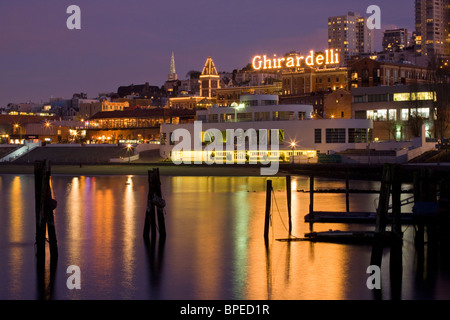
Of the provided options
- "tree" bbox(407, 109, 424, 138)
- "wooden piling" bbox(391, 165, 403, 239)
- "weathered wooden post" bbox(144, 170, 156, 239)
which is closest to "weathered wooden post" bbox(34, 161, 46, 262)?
"weathered wooden post" bbox(144, 170, 156, 239)

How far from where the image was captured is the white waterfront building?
10800 centimetres

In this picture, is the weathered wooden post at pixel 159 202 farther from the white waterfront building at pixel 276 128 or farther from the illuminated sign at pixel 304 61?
the illuminated sign at pixel 304 61

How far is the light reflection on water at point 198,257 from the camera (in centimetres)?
2552

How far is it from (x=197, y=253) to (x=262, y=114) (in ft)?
275

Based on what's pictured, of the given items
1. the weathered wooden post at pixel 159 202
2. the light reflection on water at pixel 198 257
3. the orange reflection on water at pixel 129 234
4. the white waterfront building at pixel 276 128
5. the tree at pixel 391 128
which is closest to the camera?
the light reflection on water at pixel 198 257

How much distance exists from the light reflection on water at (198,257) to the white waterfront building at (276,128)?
5357 centimetres

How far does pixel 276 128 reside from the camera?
112188 mm

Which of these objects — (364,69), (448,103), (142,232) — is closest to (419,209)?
(142,232)

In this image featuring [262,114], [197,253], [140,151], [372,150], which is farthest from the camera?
[140,151]

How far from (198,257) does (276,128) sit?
3203 inches

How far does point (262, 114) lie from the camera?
379ft

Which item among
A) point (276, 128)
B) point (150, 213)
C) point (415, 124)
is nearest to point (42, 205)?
point (150, 213)

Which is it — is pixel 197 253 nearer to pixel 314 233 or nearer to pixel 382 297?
pixel 314 233

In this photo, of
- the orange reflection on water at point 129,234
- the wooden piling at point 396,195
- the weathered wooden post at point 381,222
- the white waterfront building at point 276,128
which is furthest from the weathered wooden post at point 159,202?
the white waterfront building at point 276,128
